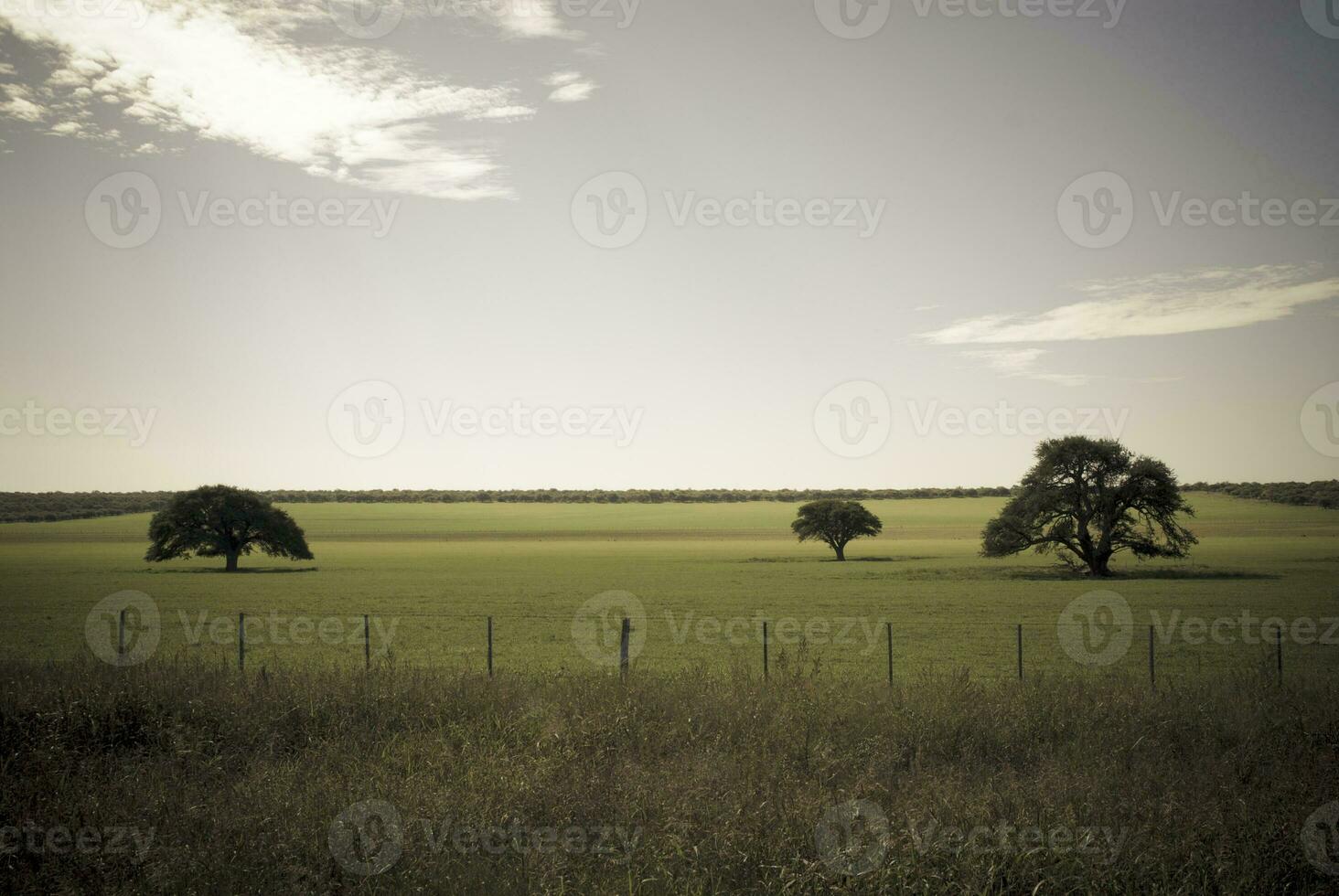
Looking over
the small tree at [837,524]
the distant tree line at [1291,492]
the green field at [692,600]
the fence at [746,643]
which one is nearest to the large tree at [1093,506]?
the green field at [692,600]

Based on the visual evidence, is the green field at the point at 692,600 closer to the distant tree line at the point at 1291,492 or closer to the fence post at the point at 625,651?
the fence post at the point at 625,651

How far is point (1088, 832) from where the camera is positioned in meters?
6.72

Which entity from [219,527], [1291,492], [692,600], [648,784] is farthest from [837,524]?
[1291,492]

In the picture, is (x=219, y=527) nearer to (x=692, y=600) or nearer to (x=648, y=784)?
(x=692, y=600)

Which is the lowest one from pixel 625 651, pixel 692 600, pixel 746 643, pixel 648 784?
pixel 692 600

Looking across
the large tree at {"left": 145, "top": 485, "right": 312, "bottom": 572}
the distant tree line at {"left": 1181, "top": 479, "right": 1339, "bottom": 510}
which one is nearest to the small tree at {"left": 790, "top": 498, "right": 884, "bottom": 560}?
the large tree at {"left": 145, "top": 485, "right": 312, "bottom": 572}

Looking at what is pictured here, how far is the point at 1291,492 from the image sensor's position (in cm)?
13688

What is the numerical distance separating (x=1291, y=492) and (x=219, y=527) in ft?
529

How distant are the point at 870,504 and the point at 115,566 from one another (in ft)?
447

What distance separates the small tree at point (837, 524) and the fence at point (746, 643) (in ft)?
126

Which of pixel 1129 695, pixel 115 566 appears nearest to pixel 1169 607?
pixel 1129 695

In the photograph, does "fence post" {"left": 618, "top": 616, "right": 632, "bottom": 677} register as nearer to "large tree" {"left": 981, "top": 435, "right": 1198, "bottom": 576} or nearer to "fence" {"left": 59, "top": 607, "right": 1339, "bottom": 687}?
"fence" {"left": 59, "top": 607, "right": 1339, "bottom": 687}

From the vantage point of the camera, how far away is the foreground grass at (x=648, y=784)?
629 cm

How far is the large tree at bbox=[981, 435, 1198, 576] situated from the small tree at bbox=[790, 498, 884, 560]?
17634 mm
